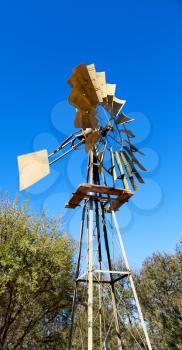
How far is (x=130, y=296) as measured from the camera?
20.8 m

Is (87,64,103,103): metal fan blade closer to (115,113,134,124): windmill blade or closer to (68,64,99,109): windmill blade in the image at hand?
(68,64,99,109): windmill blade

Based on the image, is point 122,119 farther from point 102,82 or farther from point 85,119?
point 85,119

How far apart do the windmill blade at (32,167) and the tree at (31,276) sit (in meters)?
4.40

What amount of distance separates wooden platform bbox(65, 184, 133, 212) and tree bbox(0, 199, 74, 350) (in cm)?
444

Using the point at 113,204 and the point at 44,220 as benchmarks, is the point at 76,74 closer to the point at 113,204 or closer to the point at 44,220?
the point at 113,204

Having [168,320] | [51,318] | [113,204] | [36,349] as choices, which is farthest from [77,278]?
[168,320]

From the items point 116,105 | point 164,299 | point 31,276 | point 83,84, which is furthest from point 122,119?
point 164,299

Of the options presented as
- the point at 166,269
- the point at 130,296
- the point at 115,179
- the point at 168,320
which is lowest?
the point at 115,179

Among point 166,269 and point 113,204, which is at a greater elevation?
point 166,269

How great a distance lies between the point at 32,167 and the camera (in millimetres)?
7523

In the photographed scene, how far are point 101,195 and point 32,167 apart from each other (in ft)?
6.59

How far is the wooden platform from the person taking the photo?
7.19 meters

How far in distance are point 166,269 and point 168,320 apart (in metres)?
3.45

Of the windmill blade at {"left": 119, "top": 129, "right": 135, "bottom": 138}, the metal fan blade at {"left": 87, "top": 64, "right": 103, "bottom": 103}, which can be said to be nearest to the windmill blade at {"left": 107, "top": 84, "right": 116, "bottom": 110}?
the metal fan blade at {"left": 87, "top": 64, "right": 103, "bottom": 103}
